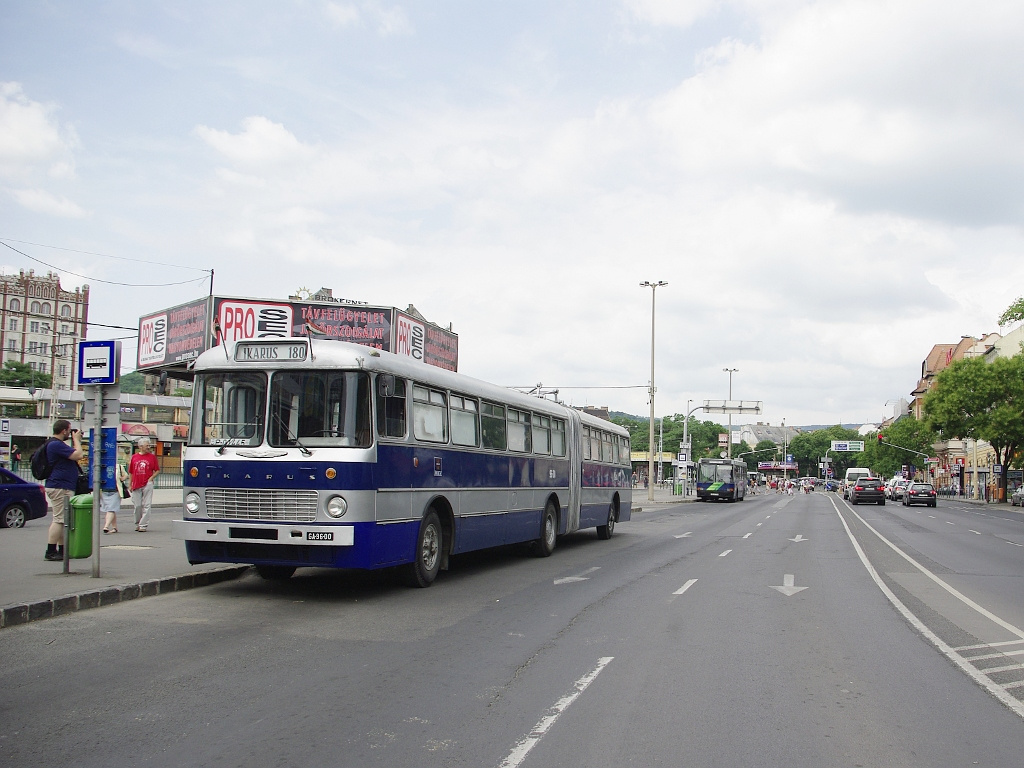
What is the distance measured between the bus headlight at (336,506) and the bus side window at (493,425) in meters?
4.25

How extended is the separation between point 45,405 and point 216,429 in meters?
84.0

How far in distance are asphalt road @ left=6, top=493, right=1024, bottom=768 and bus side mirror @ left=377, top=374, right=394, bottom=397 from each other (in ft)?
8.04

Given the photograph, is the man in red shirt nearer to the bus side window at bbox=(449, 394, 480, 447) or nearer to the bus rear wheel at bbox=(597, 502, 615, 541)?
the bus side window at bbox=(449, 394, 480, 447)

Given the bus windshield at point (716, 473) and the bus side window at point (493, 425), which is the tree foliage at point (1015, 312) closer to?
the bus windshield at point (716, 473)

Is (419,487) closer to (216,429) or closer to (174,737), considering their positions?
(216,429)

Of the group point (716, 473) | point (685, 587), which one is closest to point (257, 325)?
point (685, 587)

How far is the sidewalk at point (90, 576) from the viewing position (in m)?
8.83

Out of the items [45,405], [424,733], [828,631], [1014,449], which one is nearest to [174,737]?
[424,733]

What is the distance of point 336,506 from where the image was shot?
9.81 m

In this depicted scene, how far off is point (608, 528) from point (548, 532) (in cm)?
543

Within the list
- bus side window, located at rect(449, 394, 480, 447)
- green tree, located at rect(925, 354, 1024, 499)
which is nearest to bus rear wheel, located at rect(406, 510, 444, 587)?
bus side window, located at rect(449, 394, 480, 447)

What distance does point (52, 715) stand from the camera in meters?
5.59

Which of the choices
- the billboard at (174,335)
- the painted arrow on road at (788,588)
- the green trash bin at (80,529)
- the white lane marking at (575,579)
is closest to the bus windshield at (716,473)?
the billboard at (174,335)

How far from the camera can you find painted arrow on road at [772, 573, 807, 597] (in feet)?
38.9
